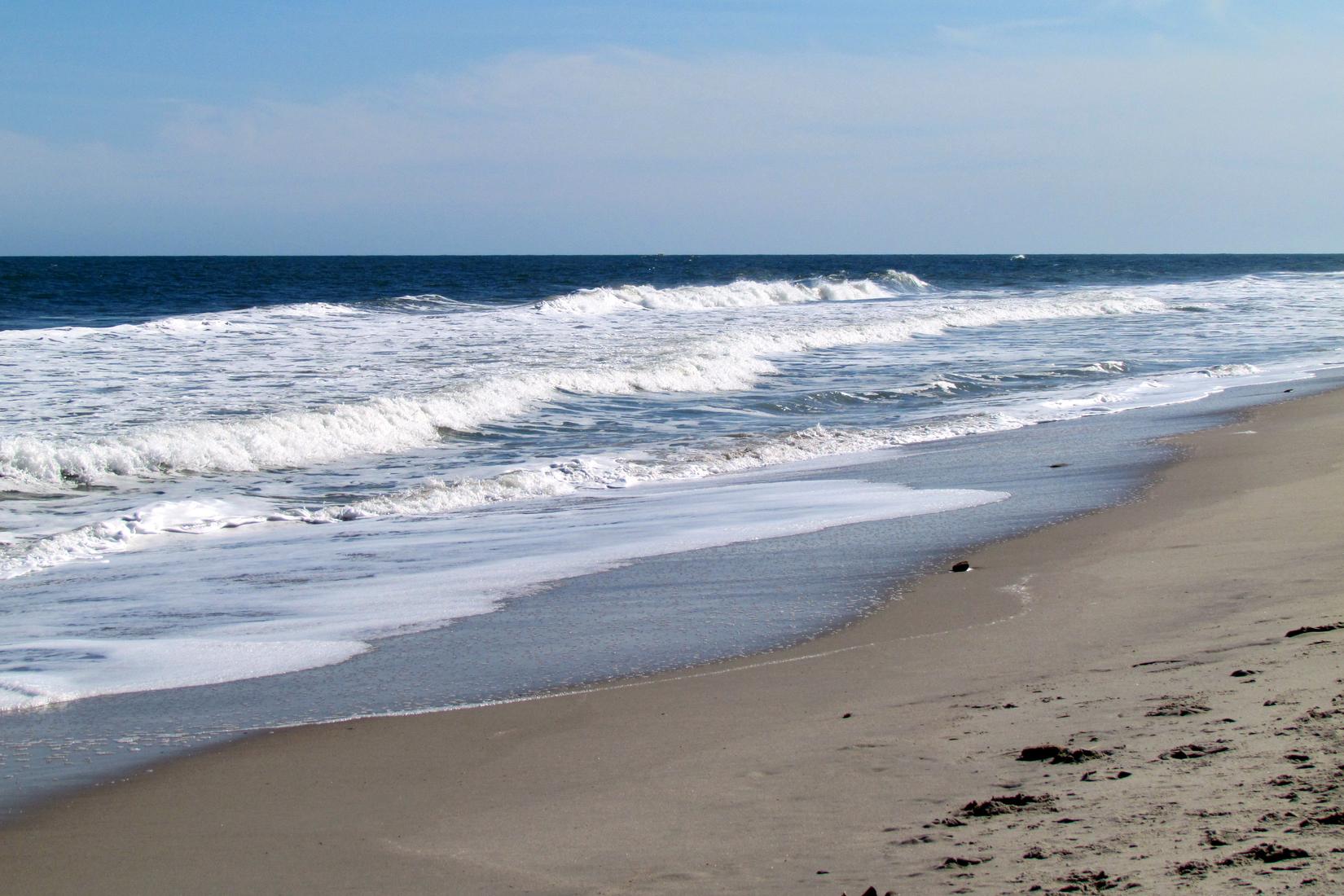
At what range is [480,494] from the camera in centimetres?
952

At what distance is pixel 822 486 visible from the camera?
9469 mm

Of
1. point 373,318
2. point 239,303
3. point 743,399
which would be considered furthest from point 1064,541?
point 239,303

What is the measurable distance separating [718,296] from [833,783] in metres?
46.5

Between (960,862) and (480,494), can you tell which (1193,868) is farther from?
(480,494)

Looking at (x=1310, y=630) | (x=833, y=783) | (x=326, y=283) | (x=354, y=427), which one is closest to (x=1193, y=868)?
(x=833, y=783)

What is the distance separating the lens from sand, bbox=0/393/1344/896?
2658mm

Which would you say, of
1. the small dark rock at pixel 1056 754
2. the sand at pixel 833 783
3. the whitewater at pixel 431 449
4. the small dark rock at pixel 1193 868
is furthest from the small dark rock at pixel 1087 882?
the whitewater at pixel 431 449

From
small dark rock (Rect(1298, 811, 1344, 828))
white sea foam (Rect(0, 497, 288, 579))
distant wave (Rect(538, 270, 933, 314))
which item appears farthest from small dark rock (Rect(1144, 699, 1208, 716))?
distant wave (Rect(538, 270, 933, 314))

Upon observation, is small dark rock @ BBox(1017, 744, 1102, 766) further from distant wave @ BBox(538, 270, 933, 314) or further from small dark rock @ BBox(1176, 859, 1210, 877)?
distant wave @ BBox(538, 270, 933, 314)

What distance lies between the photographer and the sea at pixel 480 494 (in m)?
4.86

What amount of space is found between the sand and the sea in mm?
468

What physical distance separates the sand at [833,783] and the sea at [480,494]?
1.54 feet

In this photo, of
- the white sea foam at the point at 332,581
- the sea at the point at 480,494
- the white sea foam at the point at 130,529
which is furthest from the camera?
the white sea foam at the point at 130,529

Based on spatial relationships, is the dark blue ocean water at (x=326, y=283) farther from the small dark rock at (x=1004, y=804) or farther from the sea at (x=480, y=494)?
the small dark rock at (x=1004, y=804)
